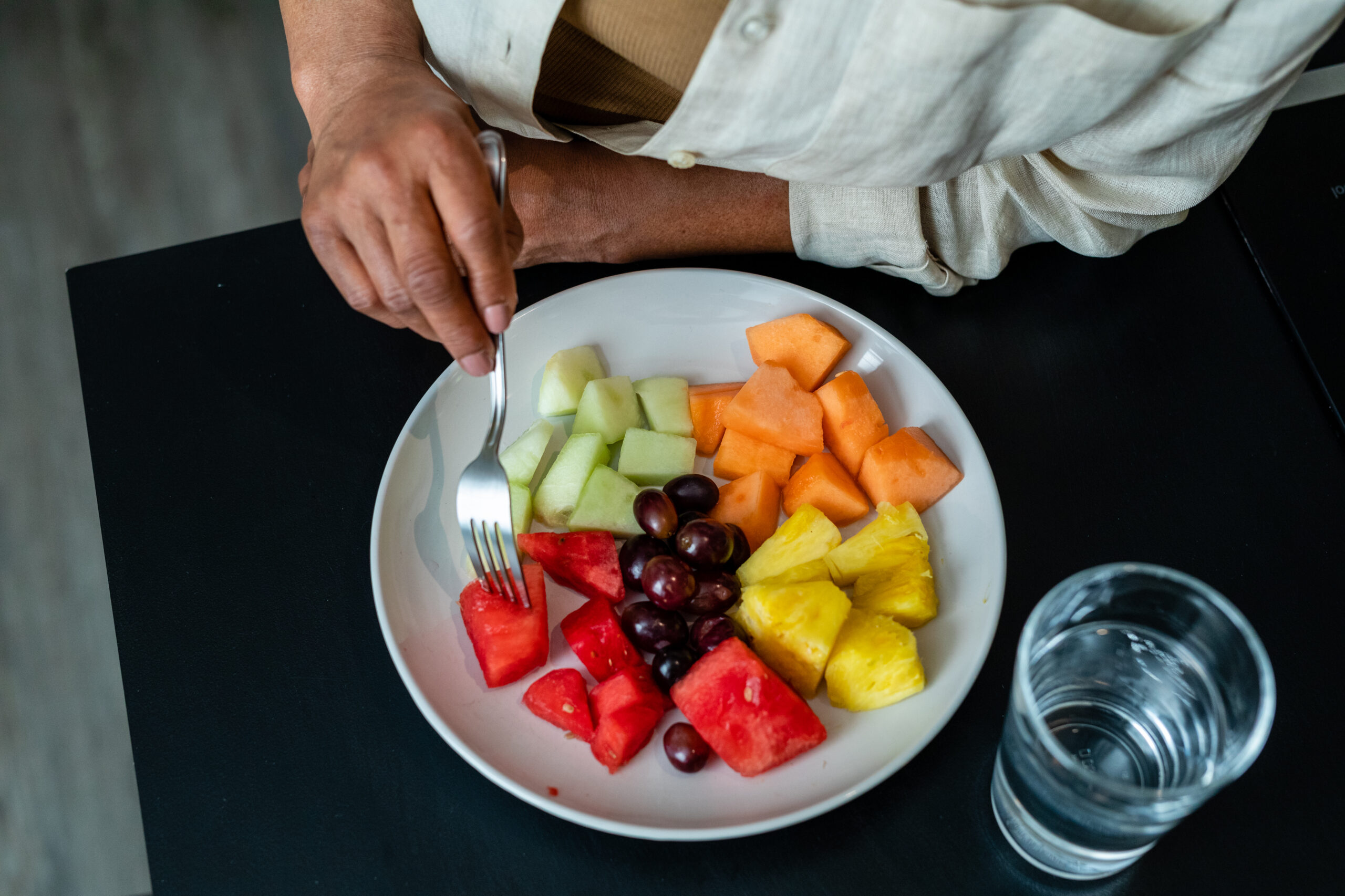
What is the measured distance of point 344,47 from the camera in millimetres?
1096

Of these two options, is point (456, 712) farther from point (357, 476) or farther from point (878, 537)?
point (878, 537)

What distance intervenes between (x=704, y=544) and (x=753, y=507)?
109 mm

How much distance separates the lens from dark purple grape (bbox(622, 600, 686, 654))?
0.94 meters

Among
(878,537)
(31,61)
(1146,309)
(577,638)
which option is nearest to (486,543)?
(577,638)

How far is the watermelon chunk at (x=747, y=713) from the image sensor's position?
87 centimetres

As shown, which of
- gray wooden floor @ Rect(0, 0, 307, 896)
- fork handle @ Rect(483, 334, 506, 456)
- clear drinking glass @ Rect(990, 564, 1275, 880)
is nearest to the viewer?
clear drinking glass @ Rect(990, 564, 1275, 880)

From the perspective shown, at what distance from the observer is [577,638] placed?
95cm

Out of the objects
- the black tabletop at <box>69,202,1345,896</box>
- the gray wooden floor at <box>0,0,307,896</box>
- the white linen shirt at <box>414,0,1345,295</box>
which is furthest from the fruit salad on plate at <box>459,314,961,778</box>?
the gray wooden floor at <box>0,0,307,896</box>

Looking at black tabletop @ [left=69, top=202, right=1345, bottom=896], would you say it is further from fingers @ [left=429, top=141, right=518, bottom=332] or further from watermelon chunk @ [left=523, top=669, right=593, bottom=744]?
fingers @ [left=429, top=141, right=518, bottom=332]

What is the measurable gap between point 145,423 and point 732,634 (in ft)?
2.61

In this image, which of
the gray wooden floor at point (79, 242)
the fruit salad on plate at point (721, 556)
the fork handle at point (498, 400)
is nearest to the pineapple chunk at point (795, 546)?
the fruit salad on plate at point (721, 556)

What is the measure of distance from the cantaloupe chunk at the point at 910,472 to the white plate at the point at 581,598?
0.06 ft

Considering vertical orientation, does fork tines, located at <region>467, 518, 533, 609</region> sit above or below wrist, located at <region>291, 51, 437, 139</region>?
below

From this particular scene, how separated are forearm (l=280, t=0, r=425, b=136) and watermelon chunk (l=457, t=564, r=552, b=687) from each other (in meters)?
0.58
